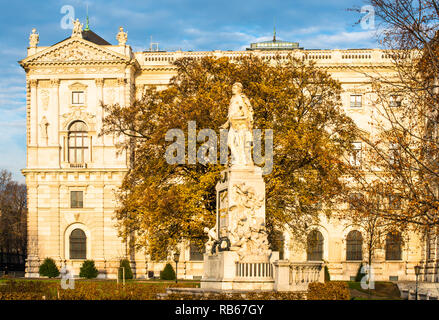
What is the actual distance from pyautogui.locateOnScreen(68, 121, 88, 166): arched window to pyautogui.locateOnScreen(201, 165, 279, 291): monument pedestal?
41962 millimetres

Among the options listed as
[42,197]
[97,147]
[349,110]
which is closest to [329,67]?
[349,110]

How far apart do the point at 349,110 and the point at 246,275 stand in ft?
146

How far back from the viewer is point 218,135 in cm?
3516

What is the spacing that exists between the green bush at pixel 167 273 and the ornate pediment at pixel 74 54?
57.3ft

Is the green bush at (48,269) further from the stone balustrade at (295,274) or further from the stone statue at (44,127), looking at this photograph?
the stone balustrade at (295,274)

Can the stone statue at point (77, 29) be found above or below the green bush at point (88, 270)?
above

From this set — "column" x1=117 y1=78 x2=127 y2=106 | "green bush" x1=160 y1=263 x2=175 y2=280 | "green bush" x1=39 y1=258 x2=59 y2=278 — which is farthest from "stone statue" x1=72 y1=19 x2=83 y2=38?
"green bush" x1=160 y1=263 x2=175 y2=280

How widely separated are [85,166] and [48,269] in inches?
350

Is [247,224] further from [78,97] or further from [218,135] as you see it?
[78,97]

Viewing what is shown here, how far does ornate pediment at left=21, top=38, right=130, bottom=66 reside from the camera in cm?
6206

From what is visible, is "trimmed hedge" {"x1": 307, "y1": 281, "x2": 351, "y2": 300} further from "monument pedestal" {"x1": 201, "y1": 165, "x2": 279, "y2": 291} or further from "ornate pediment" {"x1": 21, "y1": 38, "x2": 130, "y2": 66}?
"ornate pediment" {"x1": 21, "y1": 38, "x2": 130, "y2": 66}

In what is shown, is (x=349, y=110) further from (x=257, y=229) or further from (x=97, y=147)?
(x=257, y=229)

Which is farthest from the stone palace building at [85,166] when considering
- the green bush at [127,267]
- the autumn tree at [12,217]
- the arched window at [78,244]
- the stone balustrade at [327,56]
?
the autumn tree at [12,217]

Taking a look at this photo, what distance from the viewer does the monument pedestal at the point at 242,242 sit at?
67.9ft
